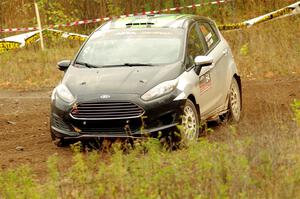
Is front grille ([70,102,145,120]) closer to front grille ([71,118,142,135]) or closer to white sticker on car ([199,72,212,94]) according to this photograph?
front grille ([71,118,142,135])

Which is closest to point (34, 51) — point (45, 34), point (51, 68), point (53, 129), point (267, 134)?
point (45, 34)

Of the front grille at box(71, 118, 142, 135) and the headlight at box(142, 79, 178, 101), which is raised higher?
the headlight at box(142, 79, 178, 101)

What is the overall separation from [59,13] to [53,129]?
46.7 ft

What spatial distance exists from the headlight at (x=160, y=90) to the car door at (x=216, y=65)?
104 centimetres

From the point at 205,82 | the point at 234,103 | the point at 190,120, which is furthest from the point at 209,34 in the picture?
the point at 190,120

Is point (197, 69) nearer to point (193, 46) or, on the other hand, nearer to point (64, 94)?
point (193, 46)

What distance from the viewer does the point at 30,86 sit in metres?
17.6

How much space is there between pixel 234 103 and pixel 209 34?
1196 mm

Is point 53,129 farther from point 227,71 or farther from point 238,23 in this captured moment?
point 238,23

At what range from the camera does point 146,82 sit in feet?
31.5

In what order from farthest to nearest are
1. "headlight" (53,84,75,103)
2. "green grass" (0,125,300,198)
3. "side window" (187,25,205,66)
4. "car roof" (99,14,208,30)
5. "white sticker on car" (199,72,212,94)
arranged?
"car roof" (99,14,208,30), "side window" (187,25,205,66), "white sticker on car" (199,72,212,94), "headlight" (53,84,75,103), "green grass" (0,125,300,198)

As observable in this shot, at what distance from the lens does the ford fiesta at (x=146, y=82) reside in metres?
9.34

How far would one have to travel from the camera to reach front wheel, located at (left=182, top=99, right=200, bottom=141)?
9.53 metres

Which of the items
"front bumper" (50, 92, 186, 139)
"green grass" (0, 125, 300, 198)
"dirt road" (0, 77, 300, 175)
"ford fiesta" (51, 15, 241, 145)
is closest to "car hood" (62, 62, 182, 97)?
"ford fiesta" (51, 15, 241, 145)
